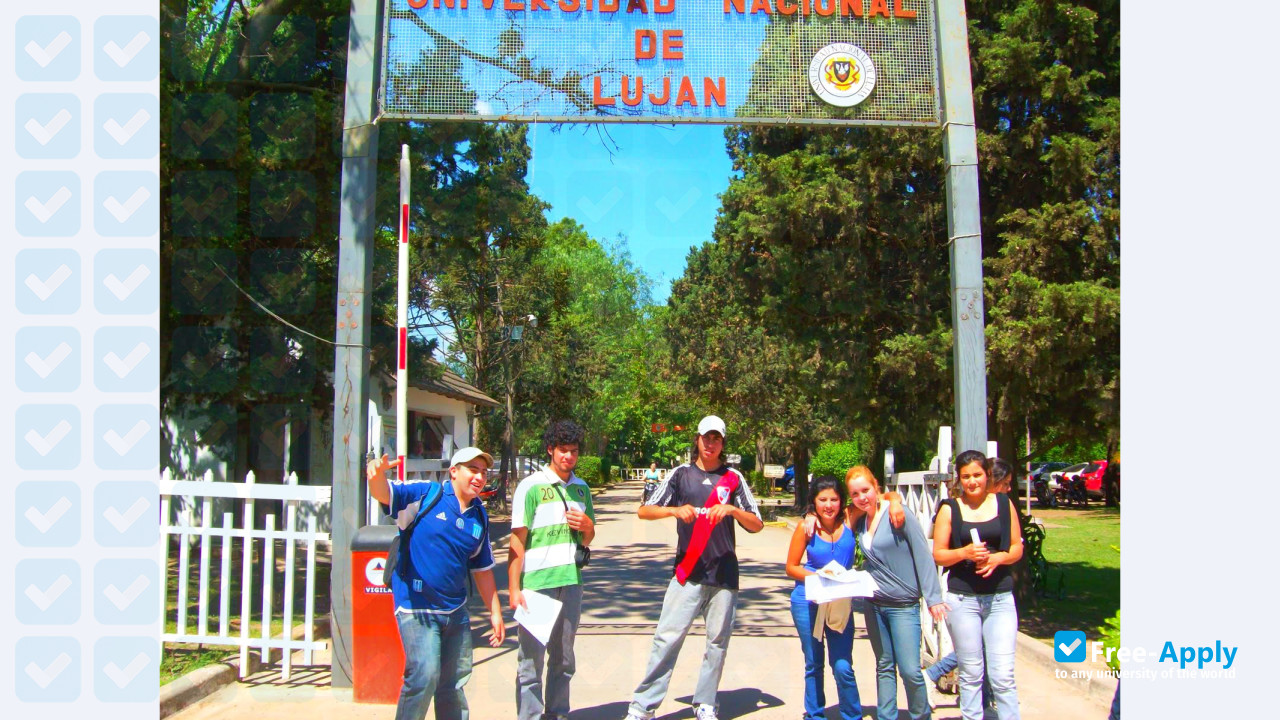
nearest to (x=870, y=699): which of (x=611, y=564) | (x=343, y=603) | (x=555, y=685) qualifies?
(x=555, y=685)

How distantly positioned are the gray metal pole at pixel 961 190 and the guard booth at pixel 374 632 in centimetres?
416

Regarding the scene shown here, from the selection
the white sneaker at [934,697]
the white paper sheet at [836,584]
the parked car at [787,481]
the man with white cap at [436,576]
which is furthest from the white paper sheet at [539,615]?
the parked car at [787,481]

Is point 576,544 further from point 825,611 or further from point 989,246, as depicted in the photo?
point 989,246

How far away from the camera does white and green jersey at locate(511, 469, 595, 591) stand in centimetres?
526

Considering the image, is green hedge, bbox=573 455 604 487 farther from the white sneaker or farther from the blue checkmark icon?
the white sneaker

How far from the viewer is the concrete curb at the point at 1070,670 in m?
6.45

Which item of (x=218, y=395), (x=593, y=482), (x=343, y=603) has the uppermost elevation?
(x=218, y=395)

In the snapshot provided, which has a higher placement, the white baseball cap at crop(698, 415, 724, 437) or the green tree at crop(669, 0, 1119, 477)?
the green tree at crop(669, 0, 1119, 477)

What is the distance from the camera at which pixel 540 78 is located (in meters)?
7.31

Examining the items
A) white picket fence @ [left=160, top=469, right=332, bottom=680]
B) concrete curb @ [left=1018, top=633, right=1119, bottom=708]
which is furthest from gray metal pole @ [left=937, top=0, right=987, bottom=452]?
white picket fence @ [left=160, top=469, right=332, bottom=680]

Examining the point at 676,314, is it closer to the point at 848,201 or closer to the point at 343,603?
the point at 848,201

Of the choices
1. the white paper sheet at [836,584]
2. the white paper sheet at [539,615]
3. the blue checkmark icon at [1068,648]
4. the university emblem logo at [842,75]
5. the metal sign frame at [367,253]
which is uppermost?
the university emblem logo at [842,75]

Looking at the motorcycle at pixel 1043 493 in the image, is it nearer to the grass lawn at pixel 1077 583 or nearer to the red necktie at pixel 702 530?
the grass lawn at pixel 1077 583

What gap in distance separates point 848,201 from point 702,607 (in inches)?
252
